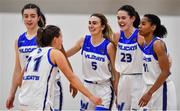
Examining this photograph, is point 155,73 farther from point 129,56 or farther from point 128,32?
point 128,32

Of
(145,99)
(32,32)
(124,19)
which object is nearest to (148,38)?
(124,19)

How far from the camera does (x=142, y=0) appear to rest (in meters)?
6.19

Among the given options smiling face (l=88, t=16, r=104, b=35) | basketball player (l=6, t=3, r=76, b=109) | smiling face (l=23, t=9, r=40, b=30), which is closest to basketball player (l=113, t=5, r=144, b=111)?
smiling face (l=88, t=16, r=104, b=35)

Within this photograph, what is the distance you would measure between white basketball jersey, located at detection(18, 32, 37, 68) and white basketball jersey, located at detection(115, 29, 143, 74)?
912 mm

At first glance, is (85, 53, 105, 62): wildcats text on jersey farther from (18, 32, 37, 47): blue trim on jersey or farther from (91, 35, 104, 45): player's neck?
(18, 32, 37, 47): blue trim on jersey

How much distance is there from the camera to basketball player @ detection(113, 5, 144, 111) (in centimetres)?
513

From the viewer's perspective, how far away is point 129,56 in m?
5.17

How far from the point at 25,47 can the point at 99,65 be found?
0.80 m

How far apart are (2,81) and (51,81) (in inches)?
94.6

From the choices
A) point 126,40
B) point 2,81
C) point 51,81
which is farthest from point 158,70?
Result: point 2,81

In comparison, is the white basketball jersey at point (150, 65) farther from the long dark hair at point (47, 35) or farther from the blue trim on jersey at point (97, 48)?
the long dark hair at point (47, 35)

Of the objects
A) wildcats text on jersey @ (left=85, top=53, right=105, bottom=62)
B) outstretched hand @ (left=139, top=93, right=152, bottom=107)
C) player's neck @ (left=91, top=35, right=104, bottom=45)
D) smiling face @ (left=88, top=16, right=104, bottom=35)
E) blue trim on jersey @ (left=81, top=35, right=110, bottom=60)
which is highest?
smiling face @ (left=88, top=16, right=104, bottom=35)

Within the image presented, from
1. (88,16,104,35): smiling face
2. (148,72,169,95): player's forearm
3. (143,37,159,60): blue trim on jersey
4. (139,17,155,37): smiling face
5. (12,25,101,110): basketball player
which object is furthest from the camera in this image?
(88,16,104,35): smiling face

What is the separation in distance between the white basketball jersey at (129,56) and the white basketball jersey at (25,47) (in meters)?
0.91
